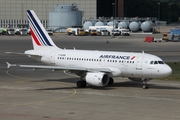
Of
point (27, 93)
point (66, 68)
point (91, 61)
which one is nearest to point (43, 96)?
point (27, 93)

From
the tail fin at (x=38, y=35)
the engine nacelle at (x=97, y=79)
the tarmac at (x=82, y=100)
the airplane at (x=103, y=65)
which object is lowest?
the tarmac at (x=82, y=100)

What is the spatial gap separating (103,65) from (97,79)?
3.35 m

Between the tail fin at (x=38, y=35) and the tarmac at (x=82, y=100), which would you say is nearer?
the tarmac at (x=82, y=100)

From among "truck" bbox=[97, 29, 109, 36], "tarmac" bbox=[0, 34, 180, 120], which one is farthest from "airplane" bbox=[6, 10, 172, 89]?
"truck" bbox=[97, 29, 109, 36]

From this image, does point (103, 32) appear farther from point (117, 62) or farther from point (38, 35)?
point (117, 62)

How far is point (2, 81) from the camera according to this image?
2275 inches

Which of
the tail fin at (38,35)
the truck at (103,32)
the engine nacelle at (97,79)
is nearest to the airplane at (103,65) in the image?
the engine nacelle at (97,79)

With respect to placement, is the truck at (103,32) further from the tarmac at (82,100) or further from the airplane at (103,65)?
the airplane at (103,65)

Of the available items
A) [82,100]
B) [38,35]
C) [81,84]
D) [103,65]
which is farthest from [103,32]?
[82,100]

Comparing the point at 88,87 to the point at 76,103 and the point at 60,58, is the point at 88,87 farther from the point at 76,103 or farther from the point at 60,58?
the point at 76,103

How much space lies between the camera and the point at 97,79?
50.6m

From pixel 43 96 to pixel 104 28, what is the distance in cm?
14919

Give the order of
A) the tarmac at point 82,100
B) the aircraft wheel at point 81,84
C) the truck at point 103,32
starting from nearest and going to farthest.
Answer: the tarmac at point 82,100, the aircraft wheel at point 81,84, the truck at point 103,32

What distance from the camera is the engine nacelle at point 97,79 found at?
50531 millimetres
